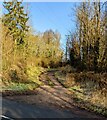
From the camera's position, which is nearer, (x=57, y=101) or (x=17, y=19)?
(x=57, y=101)

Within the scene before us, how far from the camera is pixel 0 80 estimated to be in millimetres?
24766

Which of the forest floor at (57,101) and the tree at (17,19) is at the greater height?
the tree at (17,19)

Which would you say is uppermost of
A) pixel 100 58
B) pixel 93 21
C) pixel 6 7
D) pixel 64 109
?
pixel 6 7

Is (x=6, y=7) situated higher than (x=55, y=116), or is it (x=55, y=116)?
(x=6, y=7)

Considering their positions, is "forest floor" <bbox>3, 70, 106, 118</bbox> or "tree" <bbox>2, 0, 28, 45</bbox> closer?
"forest floor" <bbox>3, 70, 106, 118</bbox>

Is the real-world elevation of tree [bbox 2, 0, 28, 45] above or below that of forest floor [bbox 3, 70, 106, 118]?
above

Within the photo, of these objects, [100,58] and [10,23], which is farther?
[10,23]

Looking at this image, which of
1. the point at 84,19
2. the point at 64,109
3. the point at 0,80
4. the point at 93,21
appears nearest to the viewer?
the point at 64,109

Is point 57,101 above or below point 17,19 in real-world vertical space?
below

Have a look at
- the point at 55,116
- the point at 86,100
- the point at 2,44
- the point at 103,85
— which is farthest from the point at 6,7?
the point at 55,116

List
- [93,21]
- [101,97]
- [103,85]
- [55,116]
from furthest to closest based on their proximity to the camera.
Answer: [93,21] → [103,85] → [101,97] → [55,116]

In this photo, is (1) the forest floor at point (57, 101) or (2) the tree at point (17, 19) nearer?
(1) the forest floor at point (57, 101)

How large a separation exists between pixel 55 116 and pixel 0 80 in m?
12.7

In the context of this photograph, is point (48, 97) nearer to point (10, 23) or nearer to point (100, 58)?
point (100, 58)
